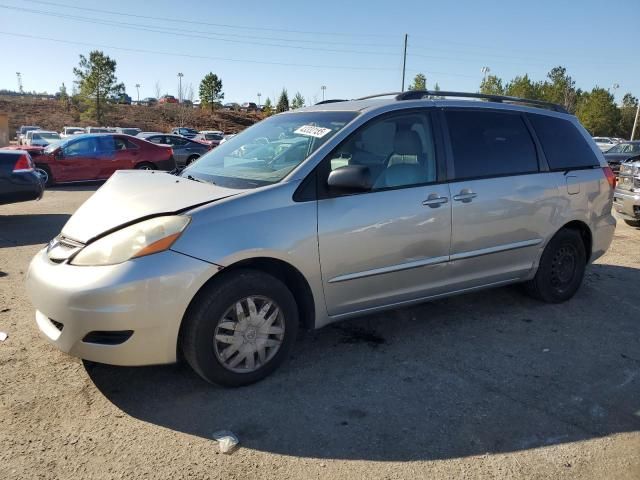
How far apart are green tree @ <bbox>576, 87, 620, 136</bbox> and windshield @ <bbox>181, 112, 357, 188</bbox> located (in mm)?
63216

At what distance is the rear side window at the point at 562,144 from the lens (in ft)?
15.5

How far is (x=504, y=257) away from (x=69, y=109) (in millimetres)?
65512

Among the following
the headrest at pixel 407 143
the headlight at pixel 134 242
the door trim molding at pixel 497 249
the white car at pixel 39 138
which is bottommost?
the white car at pixel 39 138

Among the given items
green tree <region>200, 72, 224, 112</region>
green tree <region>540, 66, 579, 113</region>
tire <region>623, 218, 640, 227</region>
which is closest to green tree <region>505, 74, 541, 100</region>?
green tree <region>540, 66, 579, 113</region>

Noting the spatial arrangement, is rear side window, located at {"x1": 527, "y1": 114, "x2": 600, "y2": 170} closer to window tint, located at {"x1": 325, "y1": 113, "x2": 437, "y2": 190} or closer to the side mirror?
window tint, located at {"x1": 325, "y1": 113, "x2": 437, "y2": 190}

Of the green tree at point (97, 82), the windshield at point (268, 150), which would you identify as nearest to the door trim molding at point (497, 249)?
the windshield at point (268, 150)

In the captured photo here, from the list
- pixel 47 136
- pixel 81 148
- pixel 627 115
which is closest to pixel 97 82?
pixel 47 136

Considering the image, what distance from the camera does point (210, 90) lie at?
68500 mm

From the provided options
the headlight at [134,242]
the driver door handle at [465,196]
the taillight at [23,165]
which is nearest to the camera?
the headlight at [134,242]

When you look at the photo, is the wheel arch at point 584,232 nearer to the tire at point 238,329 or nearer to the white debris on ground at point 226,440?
the tire at point 238,329

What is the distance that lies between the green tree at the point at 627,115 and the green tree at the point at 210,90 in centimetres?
5125

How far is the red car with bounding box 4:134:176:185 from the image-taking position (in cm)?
1313

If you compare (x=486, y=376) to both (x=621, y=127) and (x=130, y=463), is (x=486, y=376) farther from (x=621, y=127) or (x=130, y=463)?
(x=621, y=127)

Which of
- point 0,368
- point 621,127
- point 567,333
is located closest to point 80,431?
point 0,368
